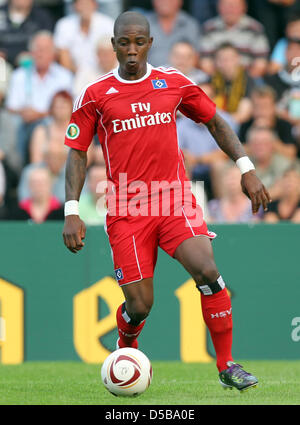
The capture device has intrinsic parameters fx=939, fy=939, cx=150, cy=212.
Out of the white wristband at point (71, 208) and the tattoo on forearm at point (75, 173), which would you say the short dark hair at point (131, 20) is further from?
the white wristband at point (71, 208)

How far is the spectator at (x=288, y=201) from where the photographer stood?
11656 millimetres

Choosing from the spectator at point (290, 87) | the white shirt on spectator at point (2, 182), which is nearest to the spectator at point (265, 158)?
the spectator at point (290, 87)

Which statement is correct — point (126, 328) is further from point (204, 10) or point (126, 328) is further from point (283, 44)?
point (204, 10)

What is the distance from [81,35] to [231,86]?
2.37 metres

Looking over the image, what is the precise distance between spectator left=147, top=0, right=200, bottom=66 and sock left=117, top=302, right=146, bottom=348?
6.54 meters

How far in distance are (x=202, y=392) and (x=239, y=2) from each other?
778 cm

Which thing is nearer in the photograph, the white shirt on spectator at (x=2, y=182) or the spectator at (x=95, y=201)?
the spectator at (x=95, y=201)

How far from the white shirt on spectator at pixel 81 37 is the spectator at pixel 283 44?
2382mm

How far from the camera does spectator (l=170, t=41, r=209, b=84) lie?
13125 millimetres

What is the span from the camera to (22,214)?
12203 millimetres

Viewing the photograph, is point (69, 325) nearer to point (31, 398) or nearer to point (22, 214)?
point (22, 214)

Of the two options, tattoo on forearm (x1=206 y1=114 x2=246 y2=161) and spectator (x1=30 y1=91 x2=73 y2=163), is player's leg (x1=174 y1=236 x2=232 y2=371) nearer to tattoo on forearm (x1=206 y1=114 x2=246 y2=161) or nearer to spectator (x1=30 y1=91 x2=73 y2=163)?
tattoo on forearm (x1=206 y1=114 x2=246 y2=161)

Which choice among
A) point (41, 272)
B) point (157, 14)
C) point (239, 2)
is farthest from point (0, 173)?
point (239, 2)

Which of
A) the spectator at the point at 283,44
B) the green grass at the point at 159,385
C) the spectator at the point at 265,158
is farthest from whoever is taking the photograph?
the spectator at the point at 283,44
